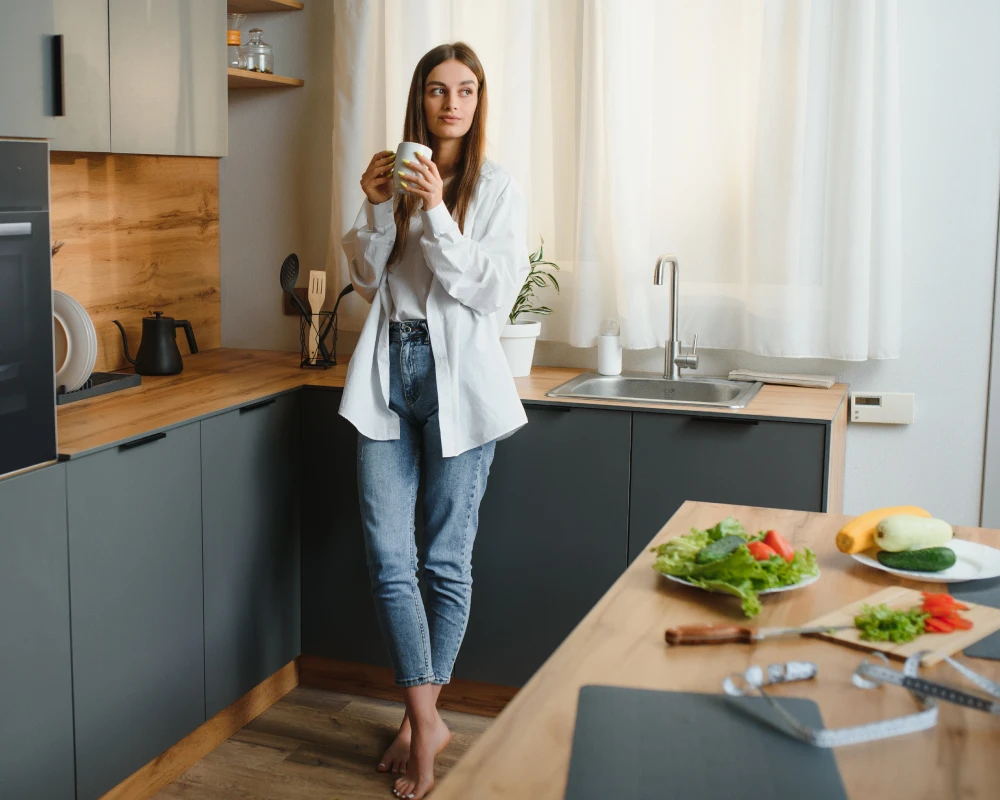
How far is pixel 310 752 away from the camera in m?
2.65

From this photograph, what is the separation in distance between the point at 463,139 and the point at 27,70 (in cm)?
91

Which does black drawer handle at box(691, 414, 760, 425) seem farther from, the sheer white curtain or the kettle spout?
the kettle spout

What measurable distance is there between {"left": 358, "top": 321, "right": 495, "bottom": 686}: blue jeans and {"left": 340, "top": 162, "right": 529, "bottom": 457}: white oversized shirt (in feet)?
0.15

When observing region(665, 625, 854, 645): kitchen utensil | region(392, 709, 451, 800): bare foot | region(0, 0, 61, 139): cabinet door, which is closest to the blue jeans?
region(392, 709, 451, 800): bare foot

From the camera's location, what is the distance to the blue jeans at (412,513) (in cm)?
241

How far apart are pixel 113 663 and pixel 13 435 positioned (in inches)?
21.9

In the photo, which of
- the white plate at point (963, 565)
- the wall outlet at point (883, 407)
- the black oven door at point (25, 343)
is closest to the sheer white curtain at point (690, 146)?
the wall outlet at point (883, 407)

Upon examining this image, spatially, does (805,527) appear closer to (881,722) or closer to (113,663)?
(881,722)

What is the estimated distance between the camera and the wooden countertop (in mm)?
2252

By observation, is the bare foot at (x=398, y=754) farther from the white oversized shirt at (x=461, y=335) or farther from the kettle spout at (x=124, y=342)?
the kettle spout at (x=124, y=342)

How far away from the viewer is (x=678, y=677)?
110 centimetres

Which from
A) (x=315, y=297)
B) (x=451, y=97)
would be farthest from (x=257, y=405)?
(x=451, y=97)

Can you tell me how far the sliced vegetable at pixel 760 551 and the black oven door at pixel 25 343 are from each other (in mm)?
1298

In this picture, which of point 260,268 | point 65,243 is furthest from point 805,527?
point 260,268
